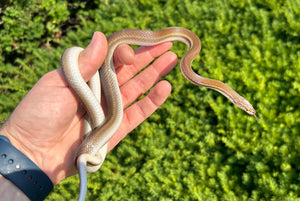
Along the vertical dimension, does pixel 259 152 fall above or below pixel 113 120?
below

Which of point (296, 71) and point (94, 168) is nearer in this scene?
point (94, 168)

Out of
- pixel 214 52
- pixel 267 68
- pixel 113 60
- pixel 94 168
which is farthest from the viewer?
pixel 214 52

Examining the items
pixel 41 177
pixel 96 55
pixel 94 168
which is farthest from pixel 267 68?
pixel 41 177

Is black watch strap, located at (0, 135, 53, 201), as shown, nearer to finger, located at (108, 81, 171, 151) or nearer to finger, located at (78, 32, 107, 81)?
finger, located at (108, 81, 171, 151)

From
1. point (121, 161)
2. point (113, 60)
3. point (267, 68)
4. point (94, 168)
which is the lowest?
point (121, 161)

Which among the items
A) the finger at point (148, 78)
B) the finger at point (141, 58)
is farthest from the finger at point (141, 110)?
the finger at point (141, 58)

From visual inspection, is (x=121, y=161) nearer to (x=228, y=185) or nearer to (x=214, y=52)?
(x=228, y=185)

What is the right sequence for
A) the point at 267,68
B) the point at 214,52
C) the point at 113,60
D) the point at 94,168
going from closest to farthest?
the point at 94,168
the point at 113,60
the point at 267,68
the point at 214,52

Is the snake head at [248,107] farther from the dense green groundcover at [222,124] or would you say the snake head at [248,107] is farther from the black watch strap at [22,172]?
the black watch strap at [22,172]
